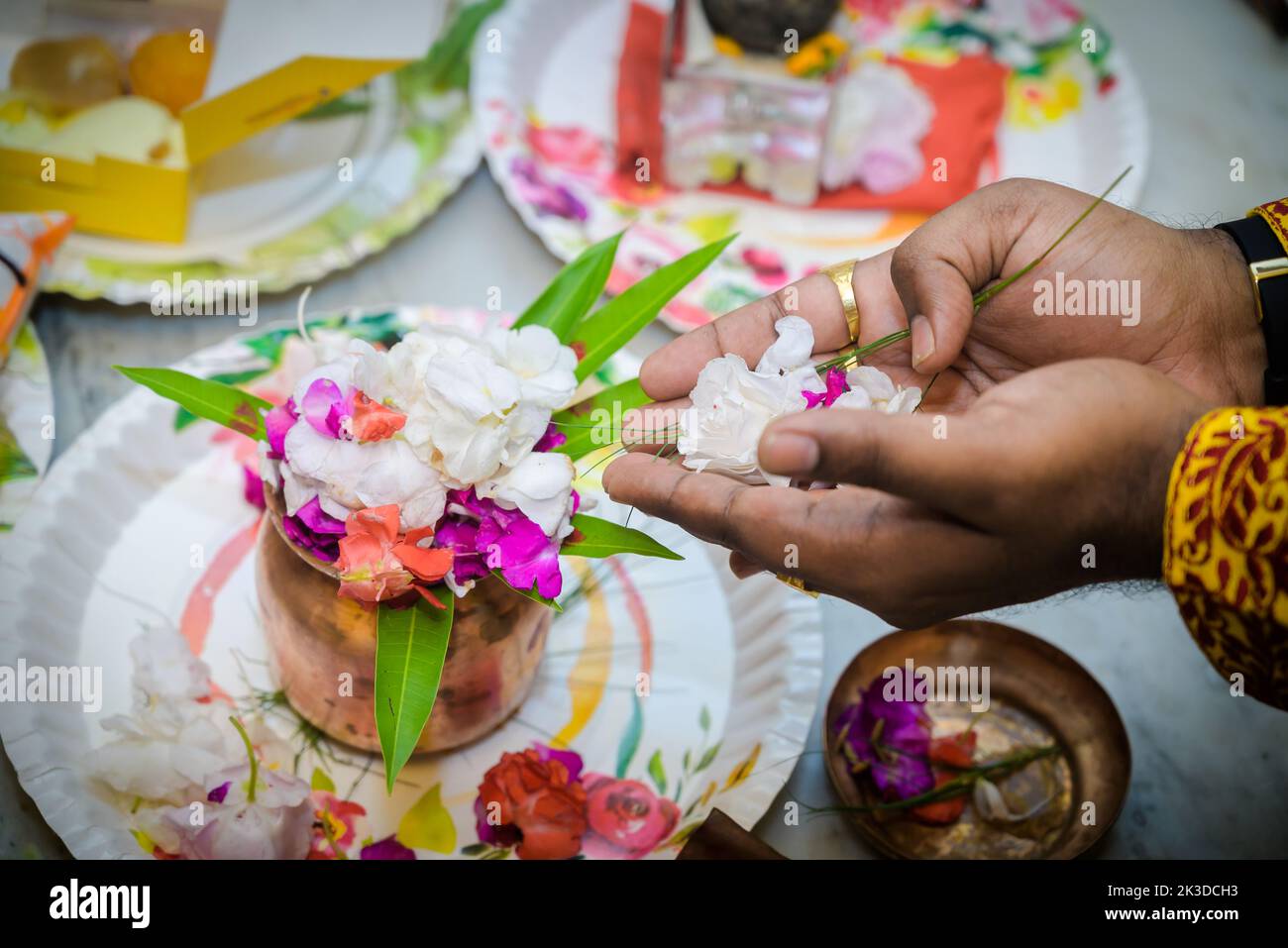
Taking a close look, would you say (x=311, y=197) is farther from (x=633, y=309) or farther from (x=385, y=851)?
(x=385, y=851)

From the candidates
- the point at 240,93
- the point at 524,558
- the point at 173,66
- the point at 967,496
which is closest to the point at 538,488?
the point at 524,558

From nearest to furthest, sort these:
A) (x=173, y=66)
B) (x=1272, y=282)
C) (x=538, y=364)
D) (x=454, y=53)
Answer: (x=538, y=364) < (x=1272, y=282) < (x=173, y=66) < (x=454, y=53)

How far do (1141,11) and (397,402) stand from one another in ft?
4.01

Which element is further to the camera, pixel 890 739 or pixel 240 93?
pixel 240 93

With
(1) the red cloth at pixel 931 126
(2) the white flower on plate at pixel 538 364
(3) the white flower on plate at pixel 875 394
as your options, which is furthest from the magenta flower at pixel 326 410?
(1) the red cloth at pixel 931 126

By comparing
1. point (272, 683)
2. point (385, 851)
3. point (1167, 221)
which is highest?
point (1167, 221)

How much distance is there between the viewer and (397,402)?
66 cm

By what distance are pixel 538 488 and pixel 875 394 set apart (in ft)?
0.79

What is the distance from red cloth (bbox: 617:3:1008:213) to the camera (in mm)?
1198

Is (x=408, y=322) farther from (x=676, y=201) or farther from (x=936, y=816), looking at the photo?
(x=936, y=816)

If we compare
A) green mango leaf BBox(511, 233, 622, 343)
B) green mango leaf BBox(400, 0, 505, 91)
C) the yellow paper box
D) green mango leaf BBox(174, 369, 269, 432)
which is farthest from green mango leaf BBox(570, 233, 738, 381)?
green mango leaf BBox(400, 0, 505, 91)

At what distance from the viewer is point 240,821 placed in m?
0.74

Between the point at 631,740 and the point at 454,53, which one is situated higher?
the point at 454,53

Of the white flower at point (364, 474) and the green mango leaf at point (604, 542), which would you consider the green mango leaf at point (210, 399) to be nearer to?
the white flower at point (364, 474)
